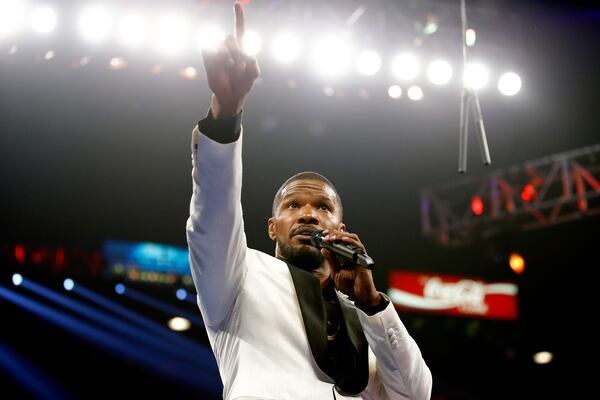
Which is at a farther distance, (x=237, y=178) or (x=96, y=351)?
(x=96, y=351)

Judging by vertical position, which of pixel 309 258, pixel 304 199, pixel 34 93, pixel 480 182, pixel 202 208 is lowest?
pixel 202 208

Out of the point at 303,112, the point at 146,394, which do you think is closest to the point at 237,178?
the point at 303,112

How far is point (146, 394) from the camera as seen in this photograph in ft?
28.3

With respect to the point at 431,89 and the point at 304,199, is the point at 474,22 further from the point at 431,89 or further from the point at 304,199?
the point at 304,199

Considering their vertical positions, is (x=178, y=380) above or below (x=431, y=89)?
below

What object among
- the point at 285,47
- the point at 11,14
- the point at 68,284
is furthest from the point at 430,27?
the point at 68,284

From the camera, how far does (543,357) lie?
33.0ft

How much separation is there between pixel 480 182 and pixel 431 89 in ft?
8.09

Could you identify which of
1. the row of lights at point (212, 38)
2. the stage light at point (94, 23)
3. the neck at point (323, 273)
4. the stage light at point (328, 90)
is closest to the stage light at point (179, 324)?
the stage light at point (328, 90)

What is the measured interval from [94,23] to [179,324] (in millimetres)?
4628

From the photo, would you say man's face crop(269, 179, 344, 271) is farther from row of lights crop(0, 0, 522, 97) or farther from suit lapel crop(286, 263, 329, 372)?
row of lights crop(0, 0, 522, 97)

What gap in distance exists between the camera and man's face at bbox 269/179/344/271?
6.60 feet

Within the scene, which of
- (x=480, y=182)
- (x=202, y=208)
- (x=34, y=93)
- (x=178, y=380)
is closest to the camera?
(x=202, y=208)

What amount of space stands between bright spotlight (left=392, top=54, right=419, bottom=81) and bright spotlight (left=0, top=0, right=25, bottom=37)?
3.14 metres
